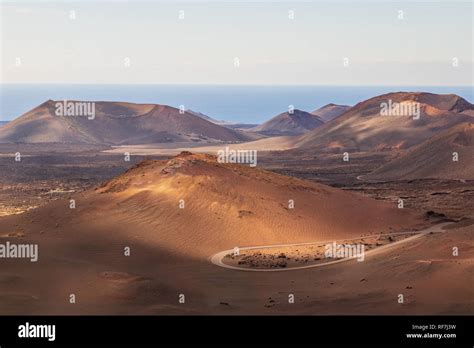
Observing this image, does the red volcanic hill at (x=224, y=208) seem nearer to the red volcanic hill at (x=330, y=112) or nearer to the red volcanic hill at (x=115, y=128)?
the red volcanic hill at (x=115, y=128)

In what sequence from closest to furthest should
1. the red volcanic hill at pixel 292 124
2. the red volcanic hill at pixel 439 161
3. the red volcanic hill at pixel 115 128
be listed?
the red volcanic hill at pixel 439 161 → the red volcanic hill at pixel 115 128 → the red volcanic hill at pixel 292 124

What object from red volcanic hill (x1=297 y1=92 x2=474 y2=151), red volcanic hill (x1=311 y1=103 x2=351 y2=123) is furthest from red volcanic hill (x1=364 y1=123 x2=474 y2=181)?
red volcanic hill (x1=311 y1=103 x2=351 y2=123)

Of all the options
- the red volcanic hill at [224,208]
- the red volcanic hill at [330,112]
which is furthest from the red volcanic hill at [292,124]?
the red volcanic hill at [224,208]

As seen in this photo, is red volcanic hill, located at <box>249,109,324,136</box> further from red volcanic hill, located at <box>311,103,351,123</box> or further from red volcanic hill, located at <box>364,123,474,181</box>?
red volcanic hill, located at <box>364,123,474,181</box>

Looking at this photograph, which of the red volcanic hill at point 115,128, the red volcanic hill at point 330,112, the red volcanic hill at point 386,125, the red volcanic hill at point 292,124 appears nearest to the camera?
the red volcanic hill at point 386,125
